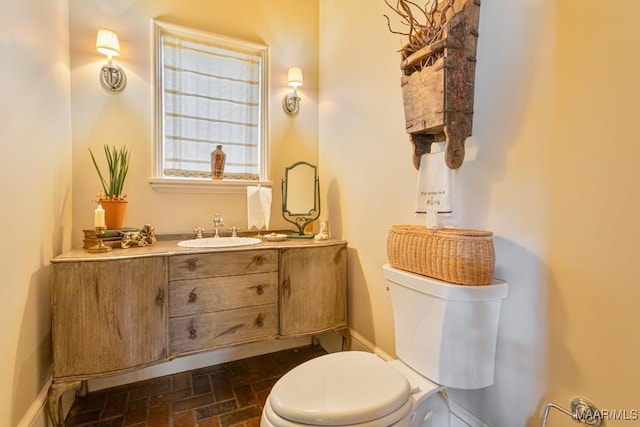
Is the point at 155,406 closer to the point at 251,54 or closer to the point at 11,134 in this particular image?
the point at 11,134

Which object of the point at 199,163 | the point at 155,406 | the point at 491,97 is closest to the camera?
the point at 491,97

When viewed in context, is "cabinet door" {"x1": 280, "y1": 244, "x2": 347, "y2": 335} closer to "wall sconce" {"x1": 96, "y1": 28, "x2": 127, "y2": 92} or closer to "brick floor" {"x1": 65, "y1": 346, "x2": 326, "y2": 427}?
"brick floor" {"x1": 65, "y1": 346, "x2": 326, "y2": 427}

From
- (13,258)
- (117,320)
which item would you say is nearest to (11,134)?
(13,258)

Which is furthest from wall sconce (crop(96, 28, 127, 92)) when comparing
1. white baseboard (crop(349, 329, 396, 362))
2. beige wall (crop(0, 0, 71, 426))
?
white baseboard (crop(349, 329, 396, 362))

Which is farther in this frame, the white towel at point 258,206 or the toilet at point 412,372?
the white towel at point 258,206

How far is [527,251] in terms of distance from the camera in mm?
1008

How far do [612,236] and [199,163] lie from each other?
222cm

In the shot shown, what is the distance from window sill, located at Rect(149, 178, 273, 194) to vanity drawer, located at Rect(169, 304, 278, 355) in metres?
0.90

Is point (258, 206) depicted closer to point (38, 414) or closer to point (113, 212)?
point (113, 212)

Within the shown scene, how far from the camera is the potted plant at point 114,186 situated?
1711mm

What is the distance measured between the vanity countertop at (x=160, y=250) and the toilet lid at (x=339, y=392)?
32.5 inches

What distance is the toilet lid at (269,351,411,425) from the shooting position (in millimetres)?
874

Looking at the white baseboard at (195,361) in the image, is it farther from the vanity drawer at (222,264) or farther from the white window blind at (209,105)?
the white window blind at (209,105)

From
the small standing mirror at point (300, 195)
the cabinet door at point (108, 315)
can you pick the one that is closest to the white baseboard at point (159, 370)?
the cabinet door at point (108, 315)
